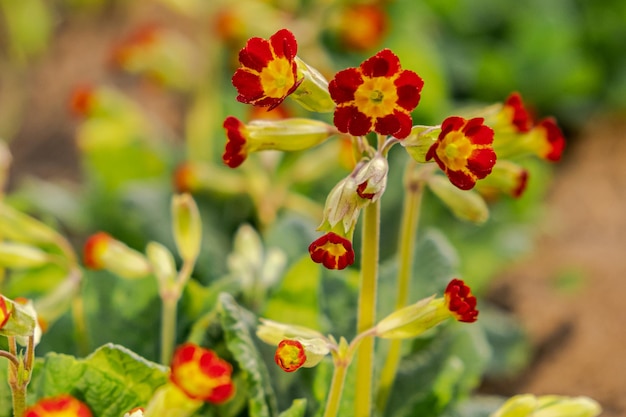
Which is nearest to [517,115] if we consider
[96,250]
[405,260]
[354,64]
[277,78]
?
[405,260]

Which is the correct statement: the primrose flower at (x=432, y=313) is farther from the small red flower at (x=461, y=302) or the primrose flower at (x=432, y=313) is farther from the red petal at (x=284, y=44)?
the red petal at (x=284, y=44)

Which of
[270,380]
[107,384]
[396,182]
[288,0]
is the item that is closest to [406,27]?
[288,0]

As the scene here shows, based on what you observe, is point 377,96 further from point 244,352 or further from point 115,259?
point 115,259

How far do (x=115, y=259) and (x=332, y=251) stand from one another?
1.45 feet

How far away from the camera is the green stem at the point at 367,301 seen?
867 mm

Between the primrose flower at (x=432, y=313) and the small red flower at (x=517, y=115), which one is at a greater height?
the small red flower at (x=517, y=115)

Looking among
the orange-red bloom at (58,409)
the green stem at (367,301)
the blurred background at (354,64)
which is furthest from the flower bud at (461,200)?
the blurred background at (354,64)

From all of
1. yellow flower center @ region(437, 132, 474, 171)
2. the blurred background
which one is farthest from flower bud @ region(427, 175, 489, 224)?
the blurred background

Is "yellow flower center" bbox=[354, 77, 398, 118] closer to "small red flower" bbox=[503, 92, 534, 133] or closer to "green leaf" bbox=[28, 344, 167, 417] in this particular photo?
"small red flower" bbox=[503, 92, 534, 133]

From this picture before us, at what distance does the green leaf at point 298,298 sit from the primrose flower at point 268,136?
310 millimetres

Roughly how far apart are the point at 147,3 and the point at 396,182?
1.55 metres

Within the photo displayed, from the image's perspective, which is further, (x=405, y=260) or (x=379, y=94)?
(x=405, y=260)

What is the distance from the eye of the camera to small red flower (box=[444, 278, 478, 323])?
32.4 inches

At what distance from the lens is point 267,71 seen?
79cm
